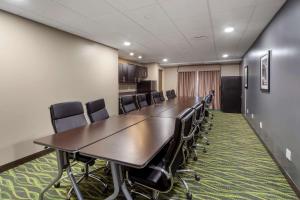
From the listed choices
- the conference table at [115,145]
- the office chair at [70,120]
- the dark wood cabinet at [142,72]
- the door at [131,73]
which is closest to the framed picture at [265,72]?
the conference table at [115,145]

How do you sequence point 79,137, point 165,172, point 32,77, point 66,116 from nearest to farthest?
point 165,172 < point 79,137 < point 66,116 < point 32,77

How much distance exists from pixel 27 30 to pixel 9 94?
1.10 metres

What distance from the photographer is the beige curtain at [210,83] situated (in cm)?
855

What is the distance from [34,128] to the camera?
122 inches

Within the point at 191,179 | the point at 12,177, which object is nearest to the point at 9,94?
the point at 12,177

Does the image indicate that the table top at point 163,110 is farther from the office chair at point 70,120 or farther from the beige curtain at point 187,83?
the beige curtain at point 187,83

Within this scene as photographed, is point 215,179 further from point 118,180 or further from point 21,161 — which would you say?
point 21,161

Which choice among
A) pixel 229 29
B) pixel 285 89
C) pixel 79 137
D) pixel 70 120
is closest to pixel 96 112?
pixel 70 120

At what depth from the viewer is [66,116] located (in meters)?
2.21

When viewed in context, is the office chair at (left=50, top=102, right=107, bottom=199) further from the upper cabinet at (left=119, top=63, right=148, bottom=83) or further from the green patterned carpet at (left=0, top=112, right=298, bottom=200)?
the upper cabinet at (left=119, top=63, right=148, bottom=83)

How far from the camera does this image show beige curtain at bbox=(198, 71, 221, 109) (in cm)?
855

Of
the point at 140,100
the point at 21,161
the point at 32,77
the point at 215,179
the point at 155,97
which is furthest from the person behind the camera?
the point at 155,97

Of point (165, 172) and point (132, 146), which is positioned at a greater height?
point (132, 146)

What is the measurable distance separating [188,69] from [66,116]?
7540 millimetres
